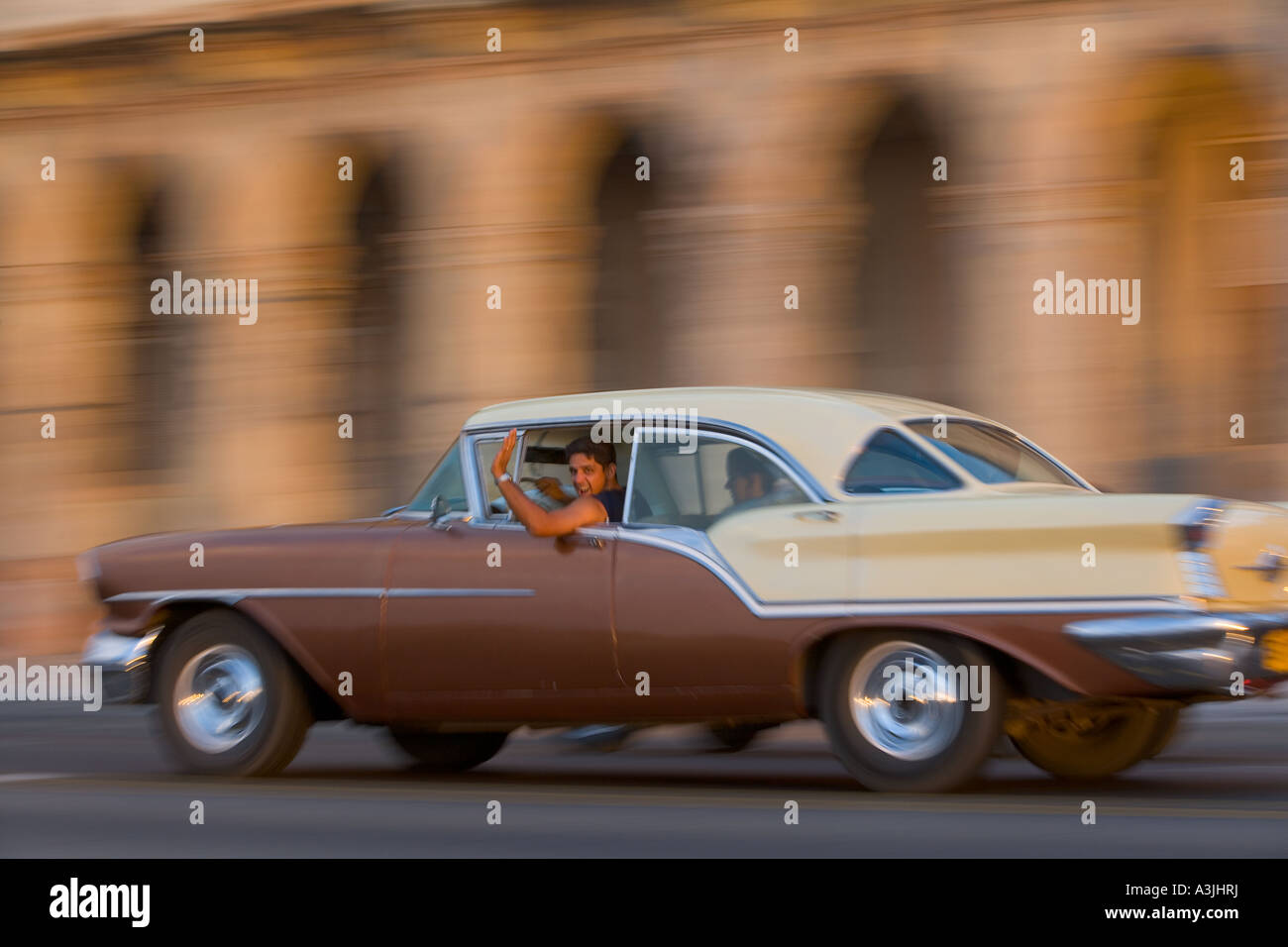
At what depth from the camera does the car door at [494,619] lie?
8031mm

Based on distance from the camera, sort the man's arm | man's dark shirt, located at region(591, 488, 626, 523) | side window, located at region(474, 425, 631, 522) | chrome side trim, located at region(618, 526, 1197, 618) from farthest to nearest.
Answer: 1. side window, located at region(474, 425, 631, 522)
2. man's dark shirt, located at region(591, 488, 626, 523)
3. the man's arm
4. chrome side trim, located at region(618, 526, 1197, 618)

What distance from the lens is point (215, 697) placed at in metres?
8.86

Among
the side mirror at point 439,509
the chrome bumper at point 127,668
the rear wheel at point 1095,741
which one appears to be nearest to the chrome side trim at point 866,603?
the side mirror at point 439,509

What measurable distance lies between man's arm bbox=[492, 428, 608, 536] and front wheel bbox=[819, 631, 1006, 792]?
1110mm

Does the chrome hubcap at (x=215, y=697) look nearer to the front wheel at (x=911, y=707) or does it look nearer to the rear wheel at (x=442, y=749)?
the rear wheel at (x=442, y=749)

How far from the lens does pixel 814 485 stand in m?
7.84

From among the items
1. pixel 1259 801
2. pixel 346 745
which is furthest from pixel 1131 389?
pixel 1259 801

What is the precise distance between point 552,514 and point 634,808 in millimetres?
1201

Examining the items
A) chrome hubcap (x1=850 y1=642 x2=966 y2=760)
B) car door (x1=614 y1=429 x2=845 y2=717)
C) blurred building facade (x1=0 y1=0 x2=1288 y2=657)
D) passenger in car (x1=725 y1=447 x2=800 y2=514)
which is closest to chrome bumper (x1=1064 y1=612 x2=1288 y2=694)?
chrome hubcap (x1=850 y1=642 x2=966 y2=760)

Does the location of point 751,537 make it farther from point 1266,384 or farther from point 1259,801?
point 1266,384

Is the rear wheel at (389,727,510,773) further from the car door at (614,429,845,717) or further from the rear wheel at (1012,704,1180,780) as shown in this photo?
the rear wheel at (1012,704,1180,780)

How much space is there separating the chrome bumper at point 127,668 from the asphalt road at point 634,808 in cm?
38

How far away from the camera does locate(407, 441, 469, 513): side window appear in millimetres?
8664

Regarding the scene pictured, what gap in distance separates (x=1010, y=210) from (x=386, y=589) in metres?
11.3
